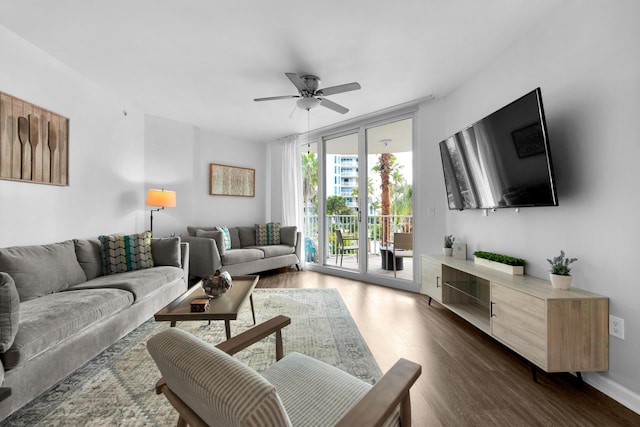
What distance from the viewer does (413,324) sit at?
278 cm

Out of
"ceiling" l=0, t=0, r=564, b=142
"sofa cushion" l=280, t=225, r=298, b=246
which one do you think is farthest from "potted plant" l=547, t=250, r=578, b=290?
"sofa cushion" l=280, t=225, r=298, b=246

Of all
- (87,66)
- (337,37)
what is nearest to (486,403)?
(337,37)

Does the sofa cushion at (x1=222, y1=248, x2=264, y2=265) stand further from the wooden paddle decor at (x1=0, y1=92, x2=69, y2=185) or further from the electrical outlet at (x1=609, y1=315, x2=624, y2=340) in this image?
the electrical outlet at (x1=609, y1=315, x2=624, y2=340)

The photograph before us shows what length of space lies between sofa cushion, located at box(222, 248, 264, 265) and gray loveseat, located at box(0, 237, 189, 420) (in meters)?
1.06

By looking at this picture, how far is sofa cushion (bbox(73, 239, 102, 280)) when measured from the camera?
2763mm

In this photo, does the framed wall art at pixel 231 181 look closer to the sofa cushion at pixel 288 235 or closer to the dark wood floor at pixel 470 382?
the sofa cushion at pixel 288 235

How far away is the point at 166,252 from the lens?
3338 mm

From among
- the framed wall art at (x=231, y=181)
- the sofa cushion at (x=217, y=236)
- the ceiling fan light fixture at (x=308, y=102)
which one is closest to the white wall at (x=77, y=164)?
the sofa cushion at (x=217, y=236)

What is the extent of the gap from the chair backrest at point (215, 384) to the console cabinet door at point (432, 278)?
2739 millimetres

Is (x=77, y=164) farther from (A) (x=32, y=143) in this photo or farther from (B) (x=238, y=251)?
(B) (x=238, y=251)

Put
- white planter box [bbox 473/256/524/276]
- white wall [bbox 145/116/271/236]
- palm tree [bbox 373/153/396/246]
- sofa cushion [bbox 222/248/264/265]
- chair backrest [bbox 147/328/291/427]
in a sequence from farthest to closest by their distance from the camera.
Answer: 1. palm tree [bbox 373/153/396/246]
2. white wall [bbox 145/116/271/236]
3. sofa cushion [bbox 222/248/264/265]
4. white planter box [bbox 473/256/524/276]
5. chair backrest [bbox 147/328/291/427]

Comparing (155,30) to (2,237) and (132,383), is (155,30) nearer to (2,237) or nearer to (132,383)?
(2,237)

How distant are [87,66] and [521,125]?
395 cm

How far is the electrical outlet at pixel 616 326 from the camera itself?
167cm
